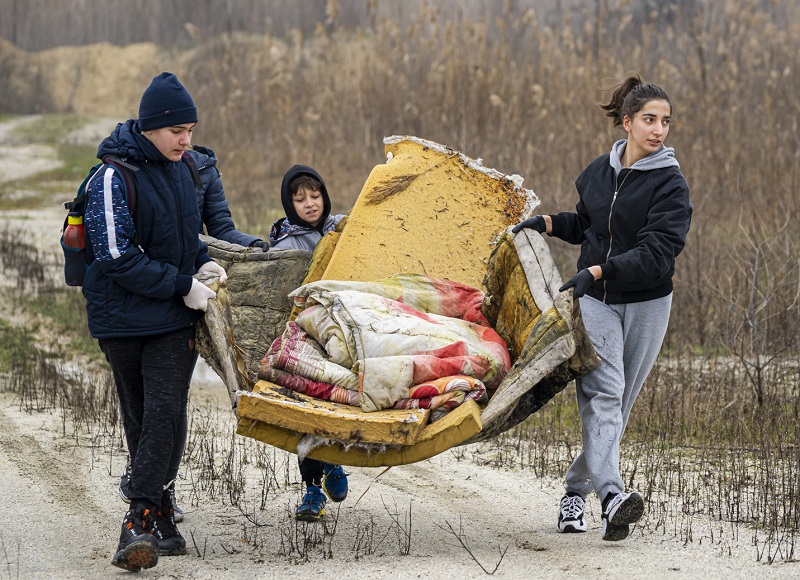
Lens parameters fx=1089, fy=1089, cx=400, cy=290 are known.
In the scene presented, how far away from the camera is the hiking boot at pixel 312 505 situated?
17.3 ft

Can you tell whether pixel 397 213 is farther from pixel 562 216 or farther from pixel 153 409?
pixel 153 409

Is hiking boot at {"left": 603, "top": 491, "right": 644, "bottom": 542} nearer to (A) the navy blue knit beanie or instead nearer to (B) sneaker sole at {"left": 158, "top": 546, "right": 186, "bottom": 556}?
(B) sneaker sole at {"left": 158, "top": 546, "right": 186, "bottom": 556}

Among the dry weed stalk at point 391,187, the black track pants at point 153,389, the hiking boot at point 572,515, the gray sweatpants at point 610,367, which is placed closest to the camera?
the black track pants at point 153,389

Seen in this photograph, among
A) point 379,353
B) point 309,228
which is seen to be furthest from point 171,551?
point 309,228

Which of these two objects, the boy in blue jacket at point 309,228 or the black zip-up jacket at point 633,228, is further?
the boy in blue jacket at point 309,228

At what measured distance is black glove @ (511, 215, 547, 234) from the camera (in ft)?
15.9

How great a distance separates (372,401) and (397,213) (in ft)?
5.61

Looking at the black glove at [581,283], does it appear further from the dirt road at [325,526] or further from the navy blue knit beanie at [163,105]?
the navy blue knit beanie at [163,105]

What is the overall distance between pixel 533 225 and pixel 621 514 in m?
1.32

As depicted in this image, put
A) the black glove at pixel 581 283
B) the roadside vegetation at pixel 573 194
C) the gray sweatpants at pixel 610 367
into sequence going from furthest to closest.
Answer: the roadside vegetation at pixel 573 194, the gray sweatpants at pixel 610 367, the black glove at pixel 581 283

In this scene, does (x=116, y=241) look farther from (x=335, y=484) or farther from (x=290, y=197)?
(x=335, y=484)

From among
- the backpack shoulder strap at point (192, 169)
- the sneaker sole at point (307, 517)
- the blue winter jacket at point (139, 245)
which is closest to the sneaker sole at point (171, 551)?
the sneaker sole at point (307, 517)

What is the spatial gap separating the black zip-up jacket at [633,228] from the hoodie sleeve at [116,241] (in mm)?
1849

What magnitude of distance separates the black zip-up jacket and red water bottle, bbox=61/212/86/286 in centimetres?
214
